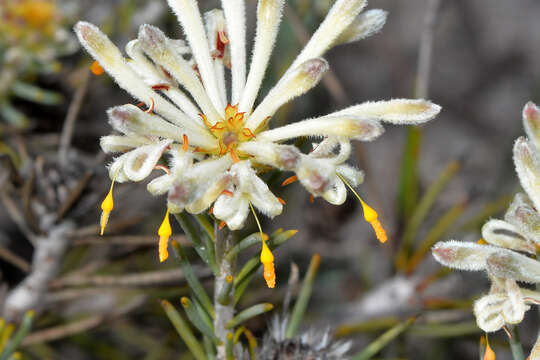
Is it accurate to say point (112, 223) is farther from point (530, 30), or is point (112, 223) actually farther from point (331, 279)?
point (530, 30)

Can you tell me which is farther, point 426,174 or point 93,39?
point 426,174

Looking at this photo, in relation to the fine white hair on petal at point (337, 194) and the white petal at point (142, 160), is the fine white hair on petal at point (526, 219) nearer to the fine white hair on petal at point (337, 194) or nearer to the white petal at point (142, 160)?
the fine white hair on petal at point (337, 194)

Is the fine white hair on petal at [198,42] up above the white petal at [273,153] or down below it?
above

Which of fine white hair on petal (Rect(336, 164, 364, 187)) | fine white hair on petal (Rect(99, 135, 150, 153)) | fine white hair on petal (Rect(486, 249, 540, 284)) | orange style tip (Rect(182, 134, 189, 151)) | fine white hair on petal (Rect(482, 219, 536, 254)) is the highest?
fine white hair on petal (Rect(99, 135, 150, 153))

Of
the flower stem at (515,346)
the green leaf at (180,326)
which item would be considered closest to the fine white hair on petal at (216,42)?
the green leaf at (180,326)

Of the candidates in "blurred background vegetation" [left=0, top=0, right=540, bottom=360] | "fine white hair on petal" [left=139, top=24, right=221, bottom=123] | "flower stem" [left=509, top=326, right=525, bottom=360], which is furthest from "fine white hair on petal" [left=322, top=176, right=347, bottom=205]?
"blurred background vegetation" [left=0, top=0, right=540, bottom=360]

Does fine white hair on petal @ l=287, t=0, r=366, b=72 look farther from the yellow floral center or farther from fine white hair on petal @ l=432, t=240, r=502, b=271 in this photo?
fine white hair on petal @ l=432, t=240, r=502, b=271

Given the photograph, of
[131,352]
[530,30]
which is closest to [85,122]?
[131,352]
